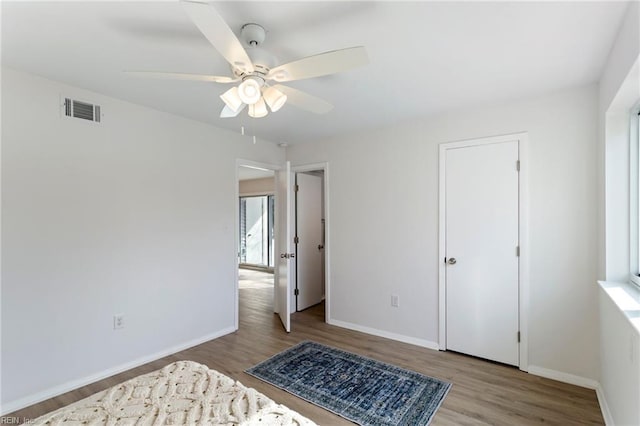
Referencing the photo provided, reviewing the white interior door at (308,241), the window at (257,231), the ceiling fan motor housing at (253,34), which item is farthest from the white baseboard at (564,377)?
the window at (257,231)

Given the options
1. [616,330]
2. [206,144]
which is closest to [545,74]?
[616,330]

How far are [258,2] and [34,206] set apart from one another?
2243 mm

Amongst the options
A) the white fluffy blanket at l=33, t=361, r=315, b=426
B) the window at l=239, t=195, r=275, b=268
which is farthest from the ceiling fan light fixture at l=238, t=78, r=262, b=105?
the window at l=239, t=195, r=275, b=268

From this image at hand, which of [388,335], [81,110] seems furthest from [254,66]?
[388,335]

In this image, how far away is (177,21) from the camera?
1.70 metres

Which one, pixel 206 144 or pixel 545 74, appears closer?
pixel 545 74

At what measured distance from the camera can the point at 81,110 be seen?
2.60m

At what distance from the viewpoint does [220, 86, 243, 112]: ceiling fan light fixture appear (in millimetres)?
1766

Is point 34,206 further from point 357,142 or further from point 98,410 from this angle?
point 357,142

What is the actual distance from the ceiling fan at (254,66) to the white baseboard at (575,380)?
2.85 metres

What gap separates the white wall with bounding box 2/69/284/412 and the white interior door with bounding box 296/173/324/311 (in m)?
1.24

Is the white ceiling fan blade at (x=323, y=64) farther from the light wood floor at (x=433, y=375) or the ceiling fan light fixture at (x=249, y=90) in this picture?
the light wood floor at (x=433, y=375)

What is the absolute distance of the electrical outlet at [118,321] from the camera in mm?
2775

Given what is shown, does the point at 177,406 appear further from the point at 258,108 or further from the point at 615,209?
the point at 615,209
